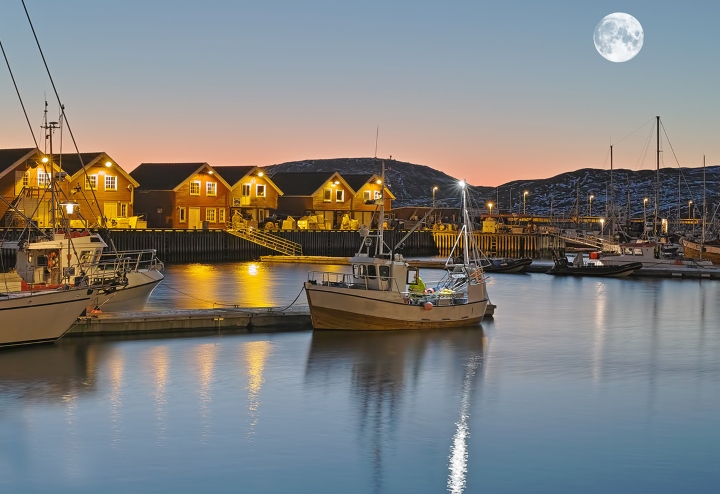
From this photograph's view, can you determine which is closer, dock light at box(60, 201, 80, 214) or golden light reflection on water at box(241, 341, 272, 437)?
golden light reflection on water at box(241, 341, 272, 437)

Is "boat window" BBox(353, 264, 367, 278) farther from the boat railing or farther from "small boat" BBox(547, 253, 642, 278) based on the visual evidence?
"small boat" BBox(547, 253, 642, 278)

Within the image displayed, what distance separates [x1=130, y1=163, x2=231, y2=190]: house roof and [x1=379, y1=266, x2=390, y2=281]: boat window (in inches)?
2470

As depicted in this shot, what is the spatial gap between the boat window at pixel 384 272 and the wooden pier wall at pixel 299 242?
39.1 m

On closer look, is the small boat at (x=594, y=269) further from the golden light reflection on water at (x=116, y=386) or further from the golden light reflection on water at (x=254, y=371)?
the golden light reflection on water at (x=116, y=386)

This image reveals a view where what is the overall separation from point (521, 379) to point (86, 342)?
14156 millimetres

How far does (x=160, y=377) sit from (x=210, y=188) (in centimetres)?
7115

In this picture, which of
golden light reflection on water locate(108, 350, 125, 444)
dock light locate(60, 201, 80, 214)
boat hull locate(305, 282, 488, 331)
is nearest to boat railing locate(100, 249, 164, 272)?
dock light locate(60, 201, 80, 214)

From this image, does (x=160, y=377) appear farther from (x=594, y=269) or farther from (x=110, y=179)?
(x=110, y=179)

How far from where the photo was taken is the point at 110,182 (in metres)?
89.1

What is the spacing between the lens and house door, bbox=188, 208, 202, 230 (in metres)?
98.2

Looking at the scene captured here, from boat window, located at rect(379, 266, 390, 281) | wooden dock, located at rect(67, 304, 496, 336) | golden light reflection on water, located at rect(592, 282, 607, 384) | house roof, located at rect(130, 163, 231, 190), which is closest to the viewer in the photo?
golden light reflection on water, located at rect(592, 282, 607, 384)

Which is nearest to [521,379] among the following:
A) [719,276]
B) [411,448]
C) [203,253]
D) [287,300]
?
[411,448]

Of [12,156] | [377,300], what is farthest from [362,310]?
[12,156]

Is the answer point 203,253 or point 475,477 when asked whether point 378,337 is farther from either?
point 203,253
